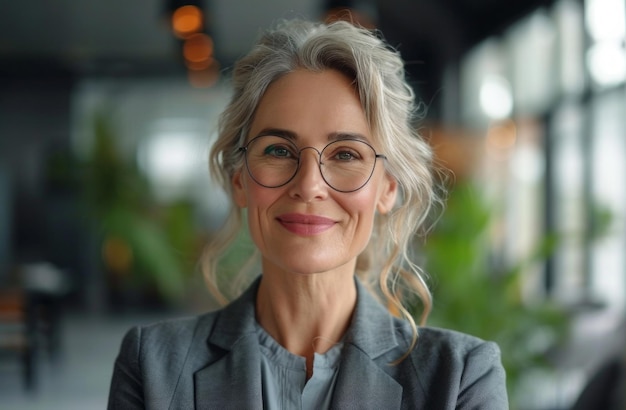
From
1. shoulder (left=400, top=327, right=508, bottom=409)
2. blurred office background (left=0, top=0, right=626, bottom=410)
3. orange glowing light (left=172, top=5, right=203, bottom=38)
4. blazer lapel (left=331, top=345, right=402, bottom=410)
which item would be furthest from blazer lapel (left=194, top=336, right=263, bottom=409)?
orange glowing light (left=172, top=5, right=203, bottom=38)

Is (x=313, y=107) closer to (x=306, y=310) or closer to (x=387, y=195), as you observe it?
(x=387, y=195)

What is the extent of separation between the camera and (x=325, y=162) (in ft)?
4.73

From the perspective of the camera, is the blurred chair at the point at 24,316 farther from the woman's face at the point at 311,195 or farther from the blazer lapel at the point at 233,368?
the woman's face at the point at 311,195

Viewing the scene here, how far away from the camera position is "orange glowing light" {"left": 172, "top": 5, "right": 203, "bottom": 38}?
19.9 feet

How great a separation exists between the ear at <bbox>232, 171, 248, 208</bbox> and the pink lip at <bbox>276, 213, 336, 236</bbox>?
170 mm

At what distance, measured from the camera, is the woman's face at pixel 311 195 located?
1.43 metres

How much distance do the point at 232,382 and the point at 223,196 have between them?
105 cm

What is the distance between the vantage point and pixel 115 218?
11.1 meters

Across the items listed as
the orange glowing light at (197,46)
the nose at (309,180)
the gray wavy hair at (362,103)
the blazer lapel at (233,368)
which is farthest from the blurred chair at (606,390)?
the orange glowing light at (197,46)

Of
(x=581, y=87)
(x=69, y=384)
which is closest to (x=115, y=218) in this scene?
(x=69, y=384)

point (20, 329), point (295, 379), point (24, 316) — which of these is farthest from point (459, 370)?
point (20, 329)

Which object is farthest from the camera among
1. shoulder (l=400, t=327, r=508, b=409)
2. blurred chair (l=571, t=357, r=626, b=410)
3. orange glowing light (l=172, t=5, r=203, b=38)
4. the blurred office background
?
orange glowing light (l=172, t=5, r=203, b=38)

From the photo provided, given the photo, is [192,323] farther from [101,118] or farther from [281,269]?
[101,118]

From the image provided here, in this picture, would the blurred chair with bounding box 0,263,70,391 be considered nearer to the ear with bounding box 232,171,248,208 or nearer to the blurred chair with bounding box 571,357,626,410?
the blurred chair with bounding box 571,357,626,410
